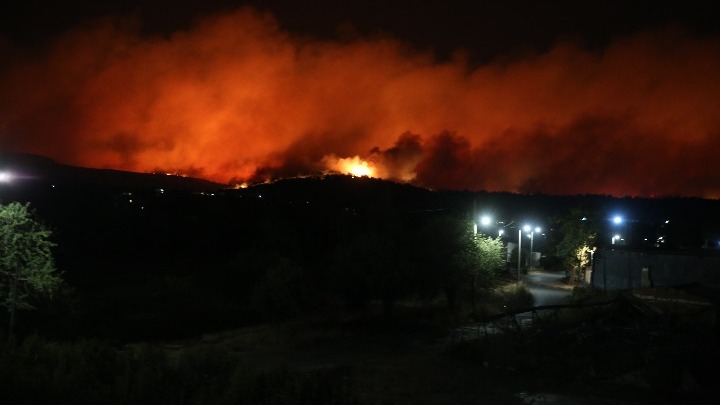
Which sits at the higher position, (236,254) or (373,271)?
(236,254)

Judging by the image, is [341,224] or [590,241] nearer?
[590,241]

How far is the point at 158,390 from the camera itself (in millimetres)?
11742

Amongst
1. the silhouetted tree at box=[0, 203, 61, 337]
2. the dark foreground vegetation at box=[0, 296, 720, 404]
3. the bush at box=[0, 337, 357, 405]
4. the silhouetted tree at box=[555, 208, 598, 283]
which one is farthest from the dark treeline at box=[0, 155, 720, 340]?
the bush at box=[0, 337, 357, 405]

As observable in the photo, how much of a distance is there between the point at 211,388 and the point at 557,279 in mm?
51090

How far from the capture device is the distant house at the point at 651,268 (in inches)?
1379

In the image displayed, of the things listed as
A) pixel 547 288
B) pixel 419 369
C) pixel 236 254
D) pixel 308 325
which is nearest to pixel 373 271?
pixel 308 325

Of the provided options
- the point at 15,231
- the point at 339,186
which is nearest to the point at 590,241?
the point at 15,231

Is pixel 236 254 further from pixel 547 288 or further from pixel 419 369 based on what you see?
pixel 419 369

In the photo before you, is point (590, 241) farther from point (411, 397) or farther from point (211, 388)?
point (211, 388)

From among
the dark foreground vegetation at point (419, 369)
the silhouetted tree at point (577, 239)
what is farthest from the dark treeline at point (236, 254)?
the silhouetted tree at point (577, 239)

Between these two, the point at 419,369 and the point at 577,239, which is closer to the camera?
the point at 419,369

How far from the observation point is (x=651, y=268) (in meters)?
38.2

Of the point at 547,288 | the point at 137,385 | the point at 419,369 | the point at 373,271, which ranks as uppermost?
the point at 373,271

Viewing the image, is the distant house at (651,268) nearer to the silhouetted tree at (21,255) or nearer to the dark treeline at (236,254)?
the dark treeline at (236,254)
